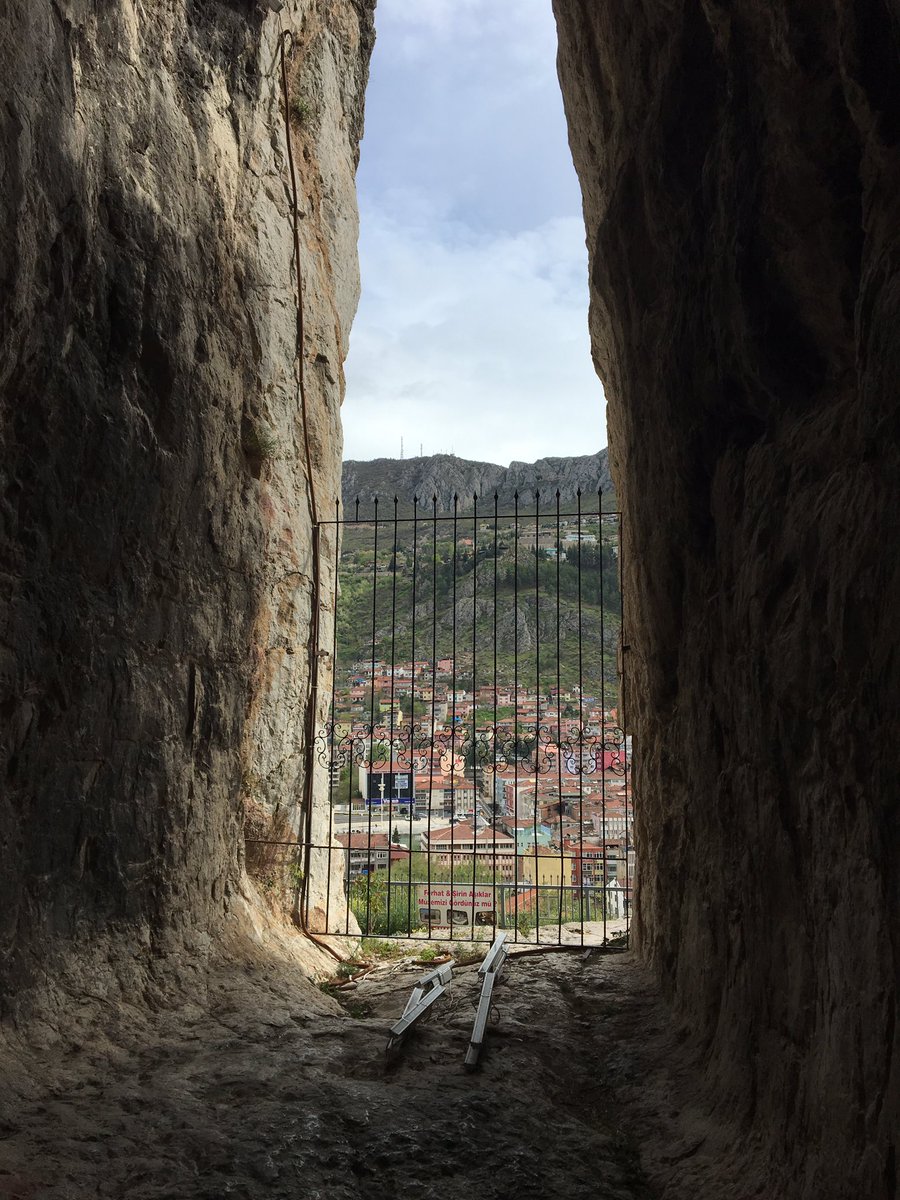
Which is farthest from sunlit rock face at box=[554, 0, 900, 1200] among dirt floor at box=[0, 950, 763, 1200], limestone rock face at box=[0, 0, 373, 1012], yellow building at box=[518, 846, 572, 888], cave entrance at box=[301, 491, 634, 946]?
limestone rock face at box=[0, 0, 373, 1012]

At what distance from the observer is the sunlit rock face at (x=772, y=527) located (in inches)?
119

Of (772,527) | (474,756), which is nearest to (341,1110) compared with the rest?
(772,527)

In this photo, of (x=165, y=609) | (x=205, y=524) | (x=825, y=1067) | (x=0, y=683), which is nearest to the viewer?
(x=825, y=1067)

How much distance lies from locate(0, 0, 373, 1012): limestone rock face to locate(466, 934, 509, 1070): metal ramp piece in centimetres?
183

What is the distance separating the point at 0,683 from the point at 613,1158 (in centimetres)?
348

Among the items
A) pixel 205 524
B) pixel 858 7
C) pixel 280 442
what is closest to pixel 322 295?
pixel 280 442

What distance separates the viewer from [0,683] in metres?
4.49

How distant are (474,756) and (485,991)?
2.37 m

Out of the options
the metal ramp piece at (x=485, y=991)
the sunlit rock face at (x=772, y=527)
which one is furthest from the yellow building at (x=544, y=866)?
the sunlit rock face at (x=772, y=527)

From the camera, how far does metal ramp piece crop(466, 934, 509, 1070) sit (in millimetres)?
5188

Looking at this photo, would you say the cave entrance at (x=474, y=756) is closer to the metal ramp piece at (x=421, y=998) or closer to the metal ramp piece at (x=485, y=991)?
the metal ramp piece at (x=485, y=991)

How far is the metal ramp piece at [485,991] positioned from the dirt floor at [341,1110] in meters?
0.09

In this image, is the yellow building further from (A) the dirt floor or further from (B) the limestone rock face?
(B) the limestone rock face

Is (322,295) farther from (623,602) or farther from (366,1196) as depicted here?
(366,1196)
